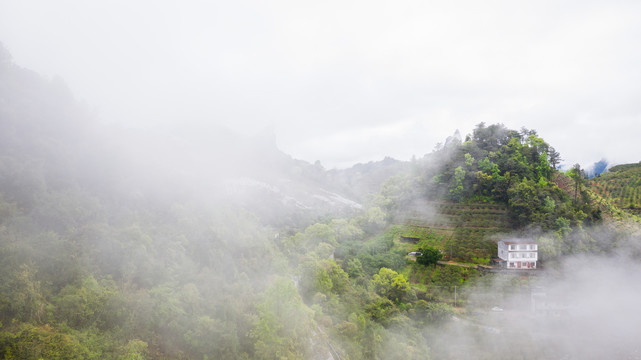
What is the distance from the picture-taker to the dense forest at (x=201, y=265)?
893 cm

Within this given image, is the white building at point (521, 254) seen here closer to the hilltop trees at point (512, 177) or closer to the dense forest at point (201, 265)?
the dense forest at point (201, 265)

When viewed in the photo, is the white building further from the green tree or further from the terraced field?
the green tree

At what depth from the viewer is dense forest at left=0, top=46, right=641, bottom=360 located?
29.3 ft

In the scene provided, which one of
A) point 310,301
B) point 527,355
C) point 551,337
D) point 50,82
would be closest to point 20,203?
point 50,82

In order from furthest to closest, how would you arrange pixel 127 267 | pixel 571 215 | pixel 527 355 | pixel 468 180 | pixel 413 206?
pixel 413 206 → pixel 468 180 → pixel 571 215 → pixel 527 355 → pixel 127 267

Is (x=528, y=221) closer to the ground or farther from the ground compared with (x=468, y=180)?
closer to the ground

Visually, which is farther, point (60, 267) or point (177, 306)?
point (177, 306)

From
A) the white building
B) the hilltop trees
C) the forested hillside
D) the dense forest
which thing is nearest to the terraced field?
the dense forest

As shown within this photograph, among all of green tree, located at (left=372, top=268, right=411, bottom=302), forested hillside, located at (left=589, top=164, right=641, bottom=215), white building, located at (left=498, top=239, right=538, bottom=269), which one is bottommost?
green tree, located at (left=372, top=268, right=411, bottom=302)

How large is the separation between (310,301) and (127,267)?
11.4 metres

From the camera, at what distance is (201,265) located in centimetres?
1281

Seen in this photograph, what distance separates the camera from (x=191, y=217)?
1372 cm

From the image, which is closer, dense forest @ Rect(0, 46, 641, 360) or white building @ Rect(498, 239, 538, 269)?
dense forest @ Rect(0, 46, 641, 360)

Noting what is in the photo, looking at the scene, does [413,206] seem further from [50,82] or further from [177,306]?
[50,82]
